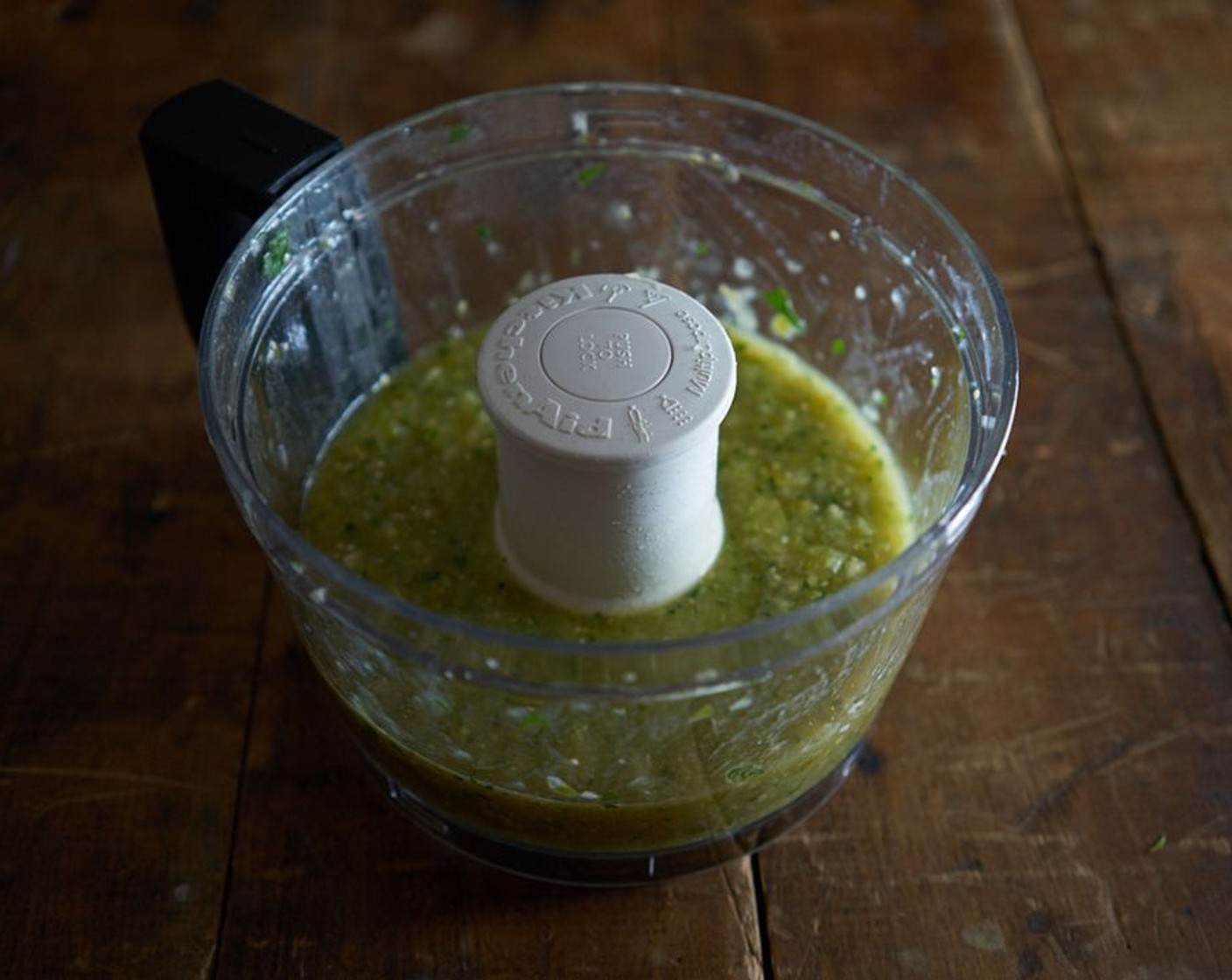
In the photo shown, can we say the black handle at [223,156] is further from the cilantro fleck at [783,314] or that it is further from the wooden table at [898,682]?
the cilantro fleck at [783,314]

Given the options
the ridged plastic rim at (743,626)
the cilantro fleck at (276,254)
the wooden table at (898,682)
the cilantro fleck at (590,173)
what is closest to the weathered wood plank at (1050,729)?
the wooden table at (898,682)

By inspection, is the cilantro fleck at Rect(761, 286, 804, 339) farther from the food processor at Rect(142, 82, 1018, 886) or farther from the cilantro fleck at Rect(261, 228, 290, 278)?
the cilantro fleck at Rect(261, 228, 290, 278)

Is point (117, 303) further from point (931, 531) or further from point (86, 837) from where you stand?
point (931, 531)

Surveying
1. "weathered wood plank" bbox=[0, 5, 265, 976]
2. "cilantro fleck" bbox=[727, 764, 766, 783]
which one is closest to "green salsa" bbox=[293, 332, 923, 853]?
"cilantro fleck" bbox=[727, 764, 766, 783]

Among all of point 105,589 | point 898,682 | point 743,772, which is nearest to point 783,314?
point 898,682

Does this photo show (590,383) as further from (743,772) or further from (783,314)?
(783,314)

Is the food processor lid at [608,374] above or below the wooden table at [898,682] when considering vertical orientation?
above
